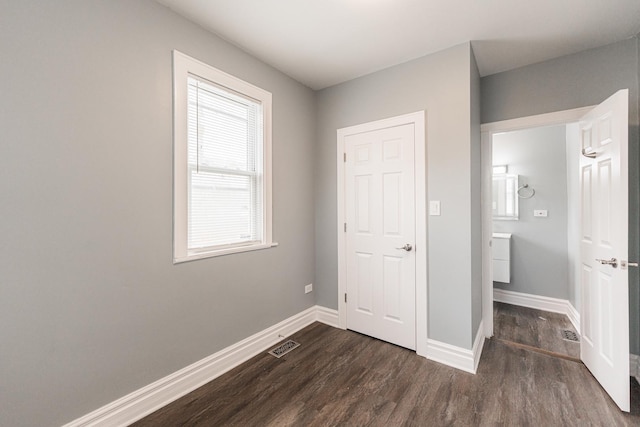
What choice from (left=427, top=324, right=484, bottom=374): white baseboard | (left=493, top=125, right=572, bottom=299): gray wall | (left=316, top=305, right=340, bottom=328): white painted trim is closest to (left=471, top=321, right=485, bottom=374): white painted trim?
(left=427, top=324, right=484, bottom=374): white baseboard

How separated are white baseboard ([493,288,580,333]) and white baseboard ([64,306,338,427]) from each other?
116 inches

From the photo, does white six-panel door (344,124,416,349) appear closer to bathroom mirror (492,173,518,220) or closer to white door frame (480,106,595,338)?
white door frame (480,106,595,338)

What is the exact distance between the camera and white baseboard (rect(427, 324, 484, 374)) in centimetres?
221

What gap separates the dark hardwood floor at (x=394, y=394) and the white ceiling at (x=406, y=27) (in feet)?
8.77

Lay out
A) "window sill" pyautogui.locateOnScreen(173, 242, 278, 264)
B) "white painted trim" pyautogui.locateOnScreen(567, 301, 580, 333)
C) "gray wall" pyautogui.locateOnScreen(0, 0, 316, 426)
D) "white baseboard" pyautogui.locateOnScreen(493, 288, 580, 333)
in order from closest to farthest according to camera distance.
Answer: "gray wall" pyautogui.locateOnScreen(0, 0, 316, 426) → "window sill" pyautogui.locateOnScreen(173, 242, 278, 264) → "white painted trim" pyautogui.locateOnScreen(567, 301, 580, 333) → "white baseboard" pyautogui.locateOnScreen(493, 288, 580, 333)

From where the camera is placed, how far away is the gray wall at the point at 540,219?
3.43 m

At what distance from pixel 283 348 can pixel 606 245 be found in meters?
2.67

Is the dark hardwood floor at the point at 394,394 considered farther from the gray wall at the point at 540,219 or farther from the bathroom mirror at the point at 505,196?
the bathroom mirror at the point at 505,196

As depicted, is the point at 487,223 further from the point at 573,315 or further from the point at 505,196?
the point at 573,315

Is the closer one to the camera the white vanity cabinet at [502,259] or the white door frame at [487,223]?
the white door frame at [487,223]

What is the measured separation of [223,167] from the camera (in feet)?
7.41

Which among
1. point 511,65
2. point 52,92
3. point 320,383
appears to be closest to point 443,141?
point 511,65

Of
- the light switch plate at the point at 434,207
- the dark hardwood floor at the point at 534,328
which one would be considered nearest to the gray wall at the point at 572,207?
the dark hardwood floor at the point at 534,328

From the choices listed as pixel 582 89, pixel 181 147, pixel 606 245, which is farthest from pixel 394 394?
pixel 582 89
